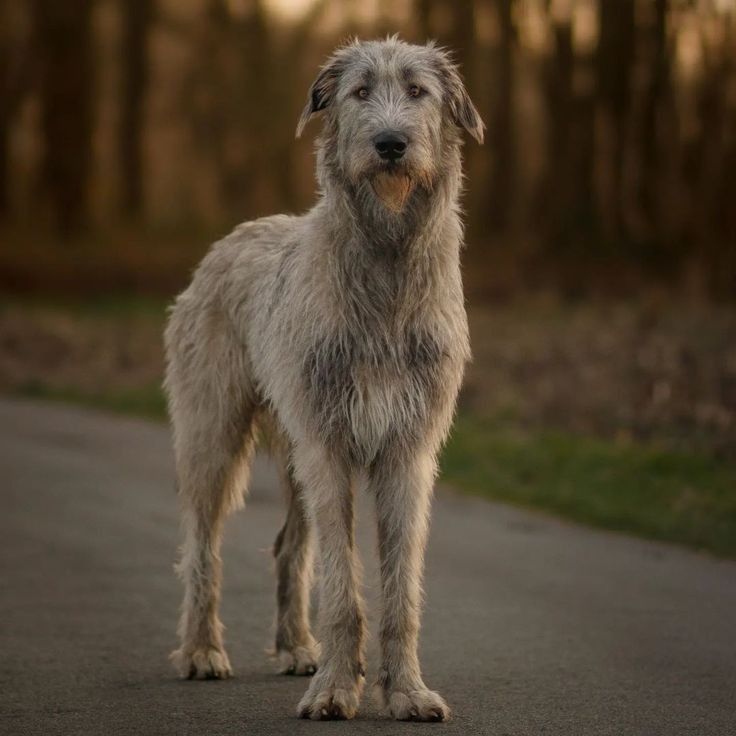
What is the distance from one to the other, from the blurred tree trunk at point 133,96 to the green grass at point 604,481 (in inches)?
1227

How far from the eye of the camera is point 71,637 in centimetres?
805

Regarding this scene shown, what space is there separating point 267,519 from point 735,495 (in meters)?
3.81

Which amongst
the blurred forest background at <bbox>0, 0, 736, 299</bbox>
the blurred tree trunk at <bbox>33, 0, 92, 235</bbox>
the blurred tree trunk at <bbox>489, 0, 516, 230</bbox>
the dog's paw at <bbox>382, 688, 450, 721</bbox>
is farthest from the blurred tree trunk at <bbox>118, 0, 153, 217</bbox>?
the dog's paw at <bbox>382, 688, 450, 721</bbox>

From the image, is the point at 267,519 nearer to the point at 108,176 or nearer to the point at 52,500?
the point at 52,500

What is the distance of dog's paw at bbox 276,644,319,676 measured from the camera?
24.5 ft

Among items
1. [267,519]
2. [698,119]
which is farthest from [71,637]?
[698,119]

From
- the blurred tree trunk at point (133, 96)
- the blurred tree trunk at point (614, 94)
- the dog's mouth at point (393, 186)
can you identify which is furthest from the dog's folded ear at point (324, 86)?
the blurred tree trunk at point (133, 96)

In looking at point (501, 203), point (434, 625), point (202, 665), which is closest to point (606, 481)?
point (434, 625)

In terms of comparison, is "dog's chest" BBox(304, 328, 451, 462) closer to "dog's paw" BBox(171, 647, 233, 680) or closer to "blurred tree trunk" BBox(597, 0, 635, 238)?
"dog's paw" BBox(171, 647, 233, 680)

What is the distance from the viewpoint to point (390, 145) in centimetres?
631

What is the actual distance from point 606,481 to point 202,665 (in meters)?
6.57

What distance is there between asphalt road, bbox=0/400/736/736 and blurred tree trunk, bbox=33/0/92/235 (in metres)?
28.9

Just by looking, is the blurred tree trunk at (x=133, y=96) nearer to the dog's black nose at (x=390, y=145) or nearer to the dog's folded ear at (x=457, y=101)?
the dog's folded ear at (x=457, y=101)

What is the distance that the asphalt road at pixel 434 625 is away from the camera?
643cm
